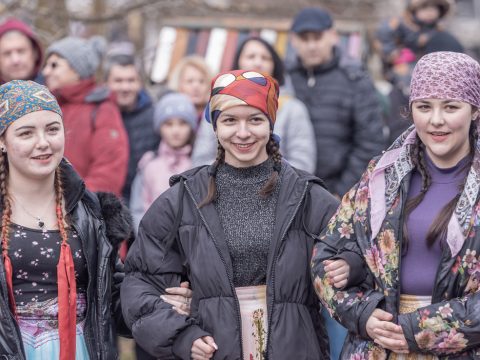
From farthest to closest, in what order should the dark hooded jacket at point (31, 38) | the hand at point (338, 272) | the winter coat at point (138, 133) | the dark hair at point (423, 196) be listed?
the winter coat at point (138, 133) → the dark hooded jacket at point (31, 38) → the hand at point (338, 272) → the dark hair at point (423, 196)

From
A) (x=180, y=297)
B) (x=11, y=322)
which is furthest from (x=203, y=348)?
(x=11, y=322)

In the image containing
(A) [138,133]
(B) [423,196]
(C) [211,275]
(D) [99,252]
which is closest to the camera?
(B) [423,196]

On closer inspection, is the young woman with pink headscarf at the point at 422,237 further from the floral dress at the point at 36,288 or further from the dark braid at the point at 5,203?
the dark braid at the point at 5,203

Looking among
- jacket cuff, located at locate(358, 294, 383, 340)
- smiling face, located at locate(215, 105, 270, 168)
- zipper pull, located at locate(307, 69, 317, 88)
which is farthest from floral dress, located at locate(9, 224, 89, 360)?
zipper pull, located at locate(307, 69, 317, 88)

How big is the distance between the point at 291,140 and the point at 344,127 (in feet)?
1.67

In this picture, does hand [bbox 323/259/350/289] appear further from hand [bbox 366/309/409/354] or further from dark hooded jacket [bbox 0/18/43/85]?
dark hooded jacket [bbox 0/18/43/85]

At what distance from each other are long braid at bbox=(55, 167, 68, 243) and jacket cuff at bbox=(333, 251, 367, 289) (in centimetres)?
130

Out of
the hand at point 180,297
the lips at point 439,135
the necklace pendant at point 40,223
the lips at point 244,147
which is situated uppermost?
the lips at point 439,135

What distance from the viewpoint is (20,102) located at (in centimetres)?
466

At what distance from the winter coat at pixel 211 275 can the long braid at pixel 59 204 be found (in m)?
0.33

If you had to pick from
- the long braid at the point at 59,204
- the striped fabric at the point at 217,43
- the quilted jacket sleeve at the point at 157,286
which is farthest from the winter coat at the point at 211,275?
the striped fabric at the point at 217,43

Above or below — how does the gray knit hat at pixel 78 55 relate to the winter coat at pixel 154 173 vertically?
above

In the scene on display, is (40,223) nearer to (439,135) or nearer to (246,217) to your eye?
(246,217)

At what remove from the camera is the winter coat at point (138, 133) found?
303 inches
